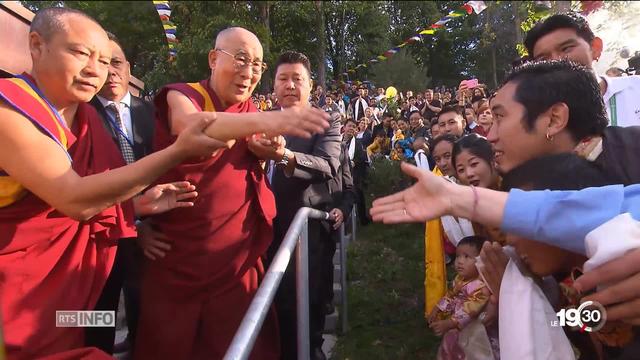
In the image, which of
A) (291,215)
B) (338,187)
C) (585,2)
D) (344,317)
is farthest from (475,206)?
(344,317)

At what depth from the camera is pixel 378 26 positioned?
175 cm

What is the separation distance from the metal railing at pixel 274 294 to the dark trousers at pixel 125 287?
74cm

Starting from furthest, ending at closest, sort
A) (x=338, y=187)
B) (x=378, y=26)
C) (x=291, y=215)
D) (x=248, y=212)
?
1. (x=338, y=187)
2. (x=291, y=215)
3. (x=248, y=212)
4. (x=378, y=26)

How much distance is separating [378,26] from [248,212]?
0.98 m

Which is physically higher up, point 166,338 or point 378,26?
point 378,26

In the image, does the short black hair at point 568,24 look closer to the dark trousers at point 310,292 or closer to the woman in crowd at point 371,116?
the dark trousers at point 310,292

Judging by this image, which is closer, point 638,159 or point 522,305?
point 522,305

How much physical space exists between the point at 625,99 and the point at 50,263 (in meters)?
2.57

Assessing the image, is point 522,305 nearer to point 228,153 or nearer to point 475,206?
point 475,206

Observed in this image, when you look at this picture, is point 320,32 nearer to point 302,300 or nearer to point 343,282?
point 302,300

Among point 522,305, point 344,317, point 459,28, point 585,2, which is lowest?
point 344,317

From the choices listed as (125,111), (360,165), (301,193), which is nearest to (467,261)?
(301,193)

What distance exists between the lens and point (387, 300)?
4.35m

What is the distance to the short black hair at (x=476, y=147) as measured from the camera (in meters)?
2.78
